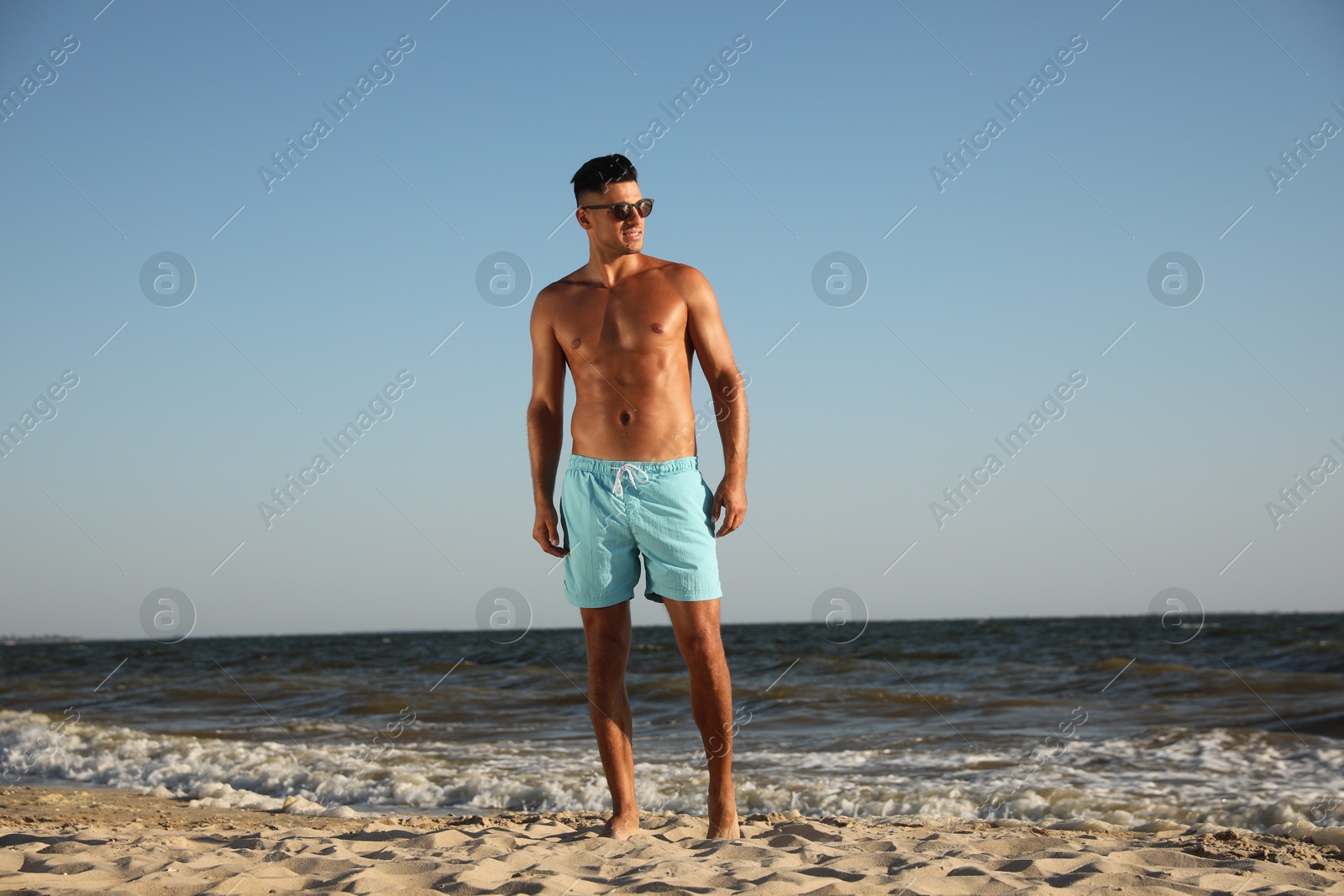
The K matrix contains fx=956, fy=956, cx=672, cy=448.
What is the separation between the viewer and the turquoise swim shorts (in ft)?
10.0

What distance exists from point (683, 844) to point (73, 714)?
884 centimetres

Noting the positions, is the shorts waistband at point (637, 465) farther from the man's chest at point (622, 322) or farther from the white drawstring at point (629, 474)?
the man's chest at point (622, 322)

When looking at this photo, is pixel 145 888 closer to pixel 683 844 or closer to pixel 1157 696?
pixel 683 844

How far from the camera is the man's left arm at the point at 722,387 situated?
314 cm

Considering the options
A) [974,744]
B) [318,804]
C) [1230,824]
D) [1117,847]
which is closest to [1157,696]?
[974,744]

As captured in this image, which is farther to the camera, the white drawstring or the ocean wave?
the ocean wave

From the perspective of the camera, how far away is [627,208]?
3176 millimetres

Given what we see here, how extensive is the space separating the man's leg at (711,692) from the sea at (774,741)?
1.78 meters

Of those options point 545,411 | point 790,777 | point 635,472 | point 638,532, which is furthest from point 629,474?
point 790,777

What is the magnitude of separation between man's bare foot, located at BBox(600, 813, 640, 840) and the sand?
2.3 inches

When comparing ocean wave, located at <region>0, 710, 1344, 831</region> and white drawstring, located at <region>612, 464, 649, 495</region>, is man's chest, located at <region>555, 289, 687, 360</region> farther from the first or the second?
ocean wave, located at <region>0, 710, 1344, 831</region>

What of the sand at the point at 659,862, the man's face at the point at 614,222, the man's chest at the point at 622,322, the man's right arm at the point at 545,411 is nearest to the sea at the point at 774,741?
the sand at the point at 659,862

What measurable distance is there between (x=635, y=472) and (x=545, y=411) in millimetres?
509

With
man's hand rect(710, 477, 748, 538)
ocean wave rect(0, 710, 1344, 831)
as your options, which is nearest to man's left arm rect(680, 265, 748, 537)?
man's hand rect(710, 477, 748, 538)
